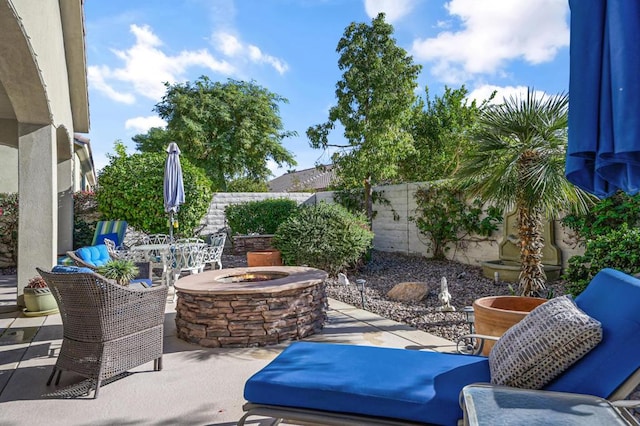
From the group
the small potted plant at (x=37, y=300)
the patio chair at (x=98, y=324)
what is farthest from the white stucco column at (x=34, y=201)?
the patio chair at (x=98, y=324)

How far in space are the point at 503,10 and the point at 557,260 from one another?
4.11 m

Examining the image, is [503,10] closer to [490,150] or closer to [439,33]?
[490,150]

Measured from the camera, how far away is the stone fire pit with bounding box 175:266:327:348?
400 cm

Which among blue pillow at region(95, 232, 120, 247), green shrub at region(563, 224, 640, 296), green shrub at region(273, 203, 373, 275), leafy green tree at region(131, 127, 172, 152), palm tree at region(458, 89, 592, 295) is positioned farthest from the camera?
leafy green tree at region(131, 127, 172, 152)

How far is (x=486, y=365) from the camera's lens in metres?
2.26

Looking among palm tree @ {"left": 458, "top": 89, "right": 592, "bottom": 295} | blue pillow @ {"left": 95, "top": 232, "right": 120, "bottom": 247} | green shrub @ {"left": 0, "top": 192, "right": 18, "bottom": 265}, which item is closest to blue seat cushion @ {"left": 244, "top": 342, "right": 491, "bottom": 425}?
palm tree @ {"left": 458, "top": 89, "right": 592, "bottom": 295}

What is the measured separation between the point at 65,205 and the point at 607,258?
1053cm

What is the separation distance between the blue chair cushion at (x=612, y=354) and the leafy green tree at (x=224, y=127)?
21.9 meters

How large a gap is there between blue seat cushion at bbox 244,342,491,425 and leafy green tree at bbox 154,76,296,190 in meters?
21.2

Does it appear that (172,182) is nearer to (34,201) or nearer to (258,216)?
(34,201)

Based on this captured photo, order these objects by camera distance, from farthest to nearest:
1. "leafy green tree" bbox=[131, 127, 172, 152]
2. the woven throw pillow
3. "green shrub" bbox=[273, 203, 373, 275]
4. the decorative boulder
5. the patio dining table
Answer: "leafy green tree" bbox=[131, 127, 172, 152] < "green shrub" bbox=[273, 203, 373, 275] < the patio dining table < the decorative boulder < the woven throw pillow

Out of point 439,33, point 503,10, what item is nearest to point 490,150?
point 503,10

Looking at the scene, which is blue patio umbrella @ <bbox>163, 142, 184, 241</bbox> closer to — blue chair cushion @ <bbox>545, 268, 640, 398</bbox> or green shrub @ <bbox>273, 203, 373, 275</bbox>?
green shrub @ <bbox>273, 203, 373, 275</bbox>

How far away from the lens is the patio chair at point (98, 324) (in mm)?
2971
